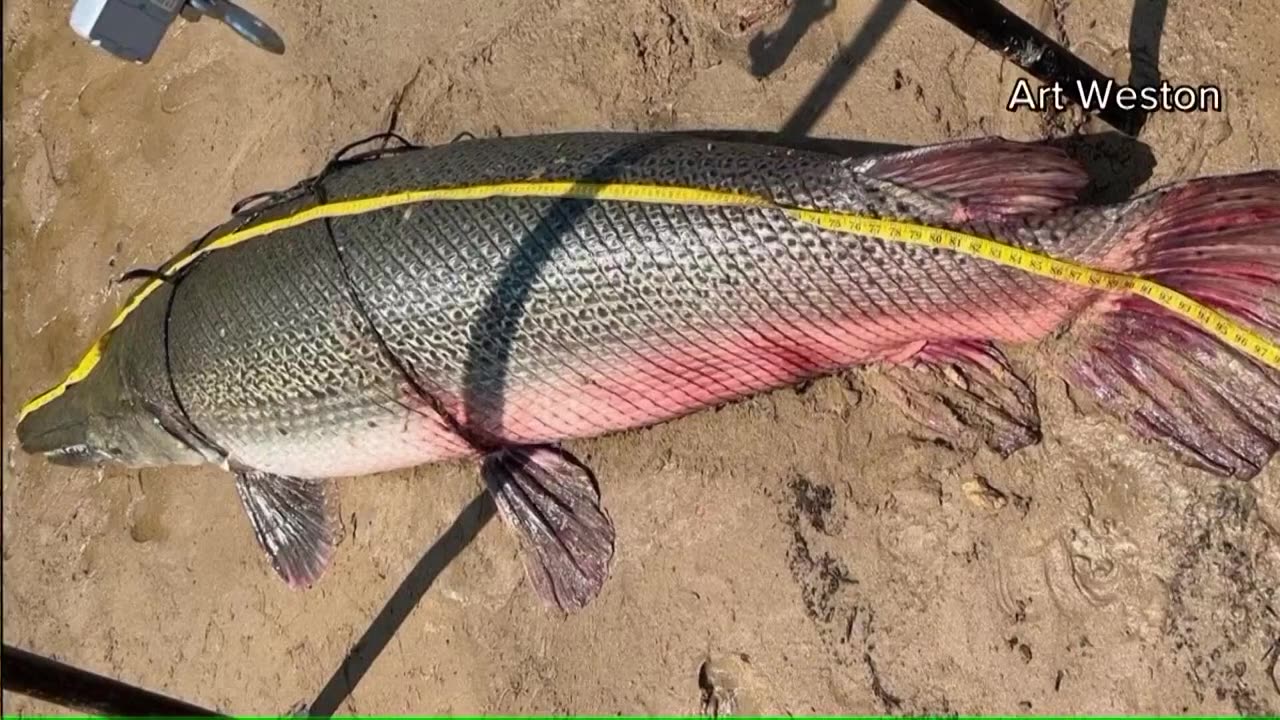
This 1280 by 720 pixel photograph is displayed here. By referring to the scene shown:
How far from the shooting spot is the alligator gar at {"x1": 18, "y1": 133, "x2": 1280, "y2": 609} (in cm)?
257

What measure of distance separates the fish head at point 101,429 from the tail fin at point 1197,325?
125 inches

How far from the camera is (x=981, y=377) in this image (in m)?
2.96

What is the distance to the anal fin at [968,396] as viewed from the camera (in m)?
2.93

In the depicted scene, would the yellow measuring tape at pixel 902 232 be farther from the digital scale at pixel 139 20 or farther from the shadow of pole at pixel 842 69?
the digital scale at pixel 139 20

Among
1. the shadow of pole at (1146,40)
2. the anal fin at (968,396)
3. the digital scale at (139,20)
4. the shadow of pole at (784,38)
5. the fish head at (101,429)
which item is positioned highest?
the shadow of pole at (1146,40)

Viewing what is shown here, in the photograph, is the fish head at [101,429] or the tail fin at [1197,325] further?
the fish head at [101,429]

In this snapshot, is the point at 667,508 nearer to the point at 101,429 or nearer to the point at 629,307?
the point at 629,307

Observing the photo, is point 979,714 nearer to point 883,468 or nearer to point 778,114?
point 883,468

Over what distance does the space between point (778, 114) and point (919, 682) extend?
1935 millimetres

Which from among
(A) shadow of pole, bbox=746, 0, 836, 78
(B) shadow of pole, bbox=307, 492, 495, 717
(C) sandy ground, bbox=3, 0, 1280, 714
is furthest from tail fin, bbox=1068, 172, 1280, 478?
(B) shadow of pole, bbox=307, 492, 495, 717

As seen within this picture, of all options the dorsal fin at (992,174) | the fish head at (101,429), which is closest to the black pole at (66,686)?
the fish head at (101,429)

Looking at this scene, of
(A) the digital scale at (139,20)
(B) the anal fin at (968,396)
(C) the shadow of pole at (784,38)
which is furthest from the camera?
(A) the digital scale at (139,20)

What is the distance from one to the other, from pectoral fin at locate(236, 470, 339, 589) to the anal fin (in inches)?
87.0

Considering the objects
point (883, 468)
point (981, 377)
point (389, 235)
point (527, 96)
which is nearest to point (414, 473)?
point (389, 235)
